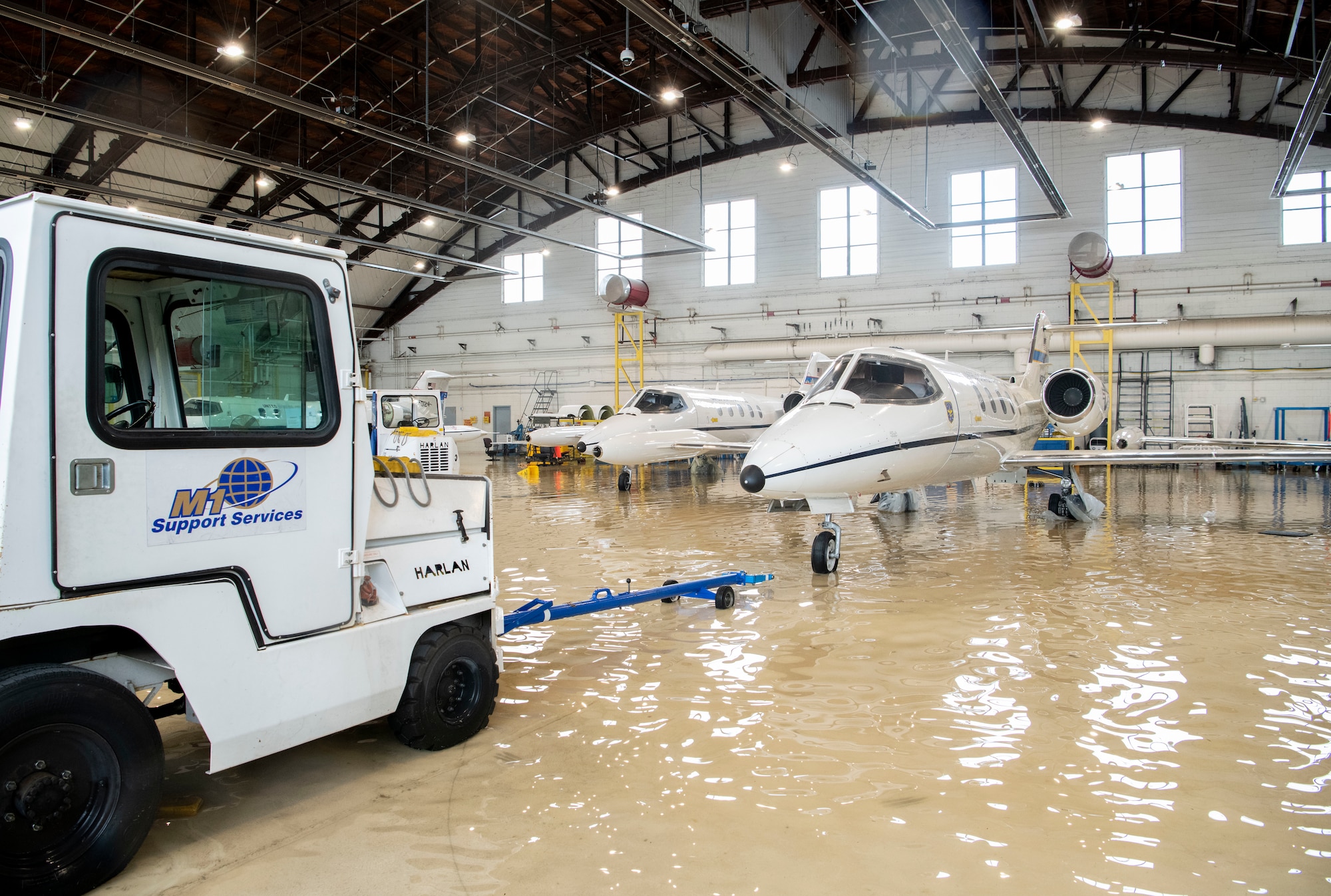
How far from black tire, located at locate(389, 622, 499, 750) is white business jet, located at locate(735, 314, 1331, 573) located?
4.41m

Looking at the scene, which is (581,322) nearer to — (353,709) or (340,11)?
(340,11)

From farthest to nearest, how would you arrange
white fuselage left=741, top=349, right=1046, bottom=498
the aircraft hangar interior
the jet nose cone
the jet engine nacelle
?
the jet engine nacelle → white fuselage left=741, top=349, right=1046, bottom=498 → the jet nose cone → the aircraft hangar interior

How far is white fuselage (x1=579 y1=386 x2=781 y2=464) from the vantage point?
16188 mm

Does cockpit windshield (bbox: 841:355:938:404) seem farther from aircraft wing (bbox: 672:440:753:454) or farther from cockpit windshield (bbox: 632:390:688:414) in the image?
cockpit windshield (bbox: 632:390:688:414)

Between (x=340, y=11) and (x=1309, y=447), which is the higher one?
(x=340, y=11)

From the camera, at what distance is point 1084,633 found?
595 centimetres

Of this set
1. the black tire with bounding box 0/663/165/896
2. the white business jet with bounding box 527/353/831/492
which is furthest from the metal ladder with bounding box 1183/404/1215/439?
the black tire with bounding box 0/663/165/896

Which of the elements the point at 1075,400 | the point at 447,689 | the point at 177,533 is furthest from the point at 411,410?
the point at 177,533

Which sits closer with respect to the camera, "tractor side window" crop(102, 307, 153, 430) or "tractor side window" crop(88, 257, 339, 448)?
"tractor side window" crop(102, 307, 153, 430)

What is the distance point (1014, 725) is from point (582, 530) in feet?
25.9

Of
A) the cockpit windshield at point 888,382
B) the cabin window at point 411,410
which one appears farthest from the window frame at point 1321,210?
the cabin window at point 411,410

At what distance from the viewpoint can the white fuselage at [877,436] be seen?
8.17 meters

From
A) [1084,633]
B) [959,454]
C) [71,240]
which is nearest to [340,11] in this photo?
[959,454]

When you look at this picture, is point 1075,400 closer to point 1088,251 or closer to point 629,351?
point 1088,251
